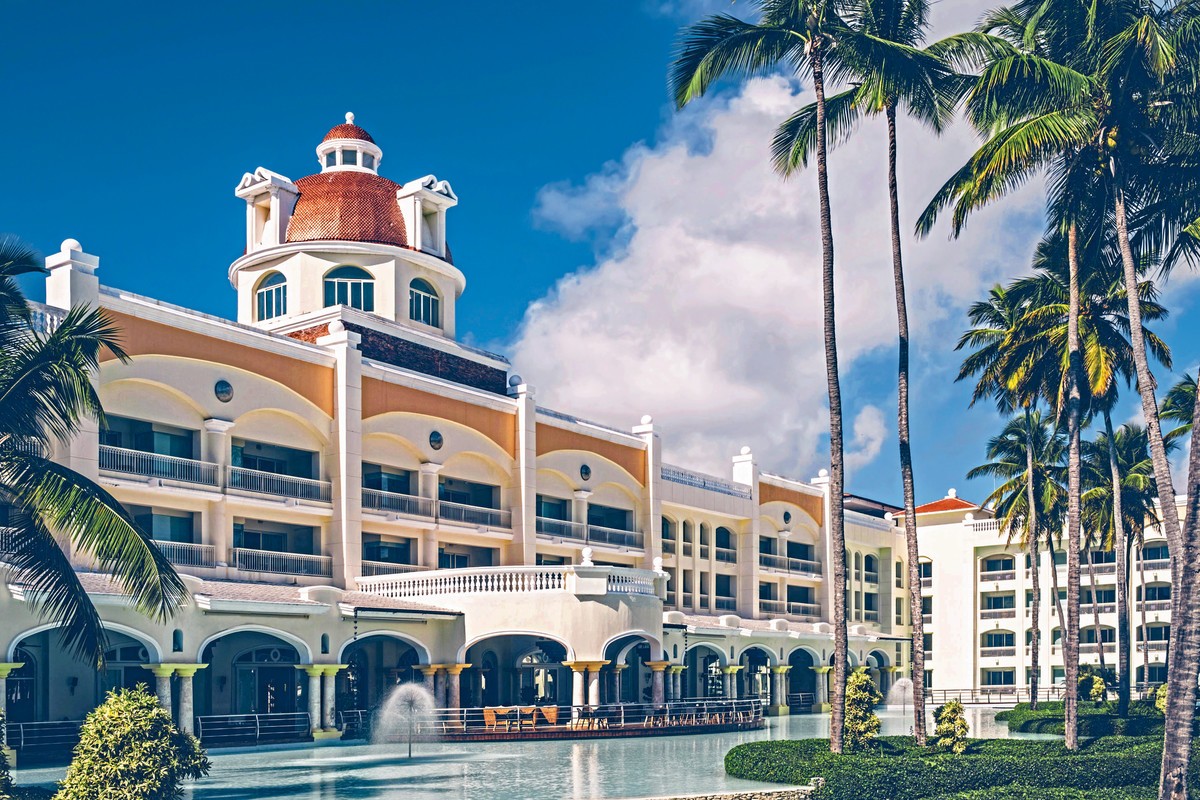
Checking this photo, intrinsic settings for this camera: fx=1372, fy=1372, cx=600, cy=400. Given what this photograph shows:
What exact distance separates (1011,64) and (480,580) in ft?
77.9

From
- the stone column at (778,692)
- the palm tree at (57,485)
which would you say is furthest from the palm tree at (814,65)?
the stone column at (778,692)

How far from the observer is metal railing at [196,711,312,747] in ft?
122

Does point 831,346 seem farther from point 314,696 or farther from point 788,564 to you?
point 788,564

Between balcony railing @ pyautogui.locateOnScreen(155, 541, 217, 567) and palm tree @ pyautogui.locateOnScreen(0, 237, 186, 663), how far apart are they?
16218 millimetres

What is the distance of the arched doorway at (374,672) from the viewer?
45.1 meters

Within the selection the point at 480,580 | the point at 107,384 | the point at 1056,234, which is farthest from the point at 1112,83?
the point at 107,384

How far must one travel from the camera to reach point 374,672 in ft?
151

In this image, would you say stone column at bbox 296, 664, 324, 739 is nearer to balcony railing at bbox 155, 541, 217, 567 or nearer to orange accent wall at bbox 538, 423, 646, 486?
balcony railing at bbox 155, 541, 217, 567

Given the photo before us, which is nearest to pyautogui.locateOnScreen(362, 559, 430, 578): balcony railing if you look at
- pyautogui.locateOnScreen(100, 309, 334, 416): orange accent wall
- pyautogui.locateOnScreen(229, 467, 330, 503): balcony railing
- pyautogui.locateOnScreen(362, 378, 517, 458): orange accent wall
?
pyautogui.locateOnScreen(229, 467, 330, 503): balcony railing

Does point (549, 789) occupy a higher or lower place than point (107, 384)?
lower

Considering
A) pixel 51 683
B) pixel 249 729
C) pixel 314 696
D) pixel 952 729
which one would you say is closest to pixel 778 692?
pixel 314 696

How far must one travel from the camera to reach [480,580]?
44.2m

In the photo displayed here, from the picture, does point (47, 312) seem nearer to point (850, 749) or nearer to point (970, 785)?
point (850, 749)

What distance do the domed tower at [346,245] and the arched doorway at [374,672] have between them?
12.3m
